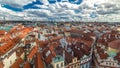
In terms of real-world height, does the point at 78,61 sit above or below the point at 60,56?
below

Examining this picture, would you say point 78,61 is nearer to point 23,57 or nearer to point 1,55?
point 23,57

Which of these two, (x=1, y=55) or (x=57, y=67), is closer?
(x=57, y=67)

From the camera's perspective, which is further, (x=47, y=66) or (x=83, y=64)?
(x=83, y=64)

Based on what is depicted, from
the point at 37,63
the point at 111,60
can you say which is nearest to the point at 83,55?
the point at 111,60

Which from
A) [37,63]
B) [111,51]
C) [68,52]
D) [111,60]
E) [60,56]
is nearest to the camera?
[37,63]

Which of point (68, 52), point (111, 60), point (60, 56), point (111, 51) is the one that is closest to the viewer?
point (60, 56)

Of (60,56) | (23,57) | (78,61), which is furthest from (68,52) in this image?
(23,57)

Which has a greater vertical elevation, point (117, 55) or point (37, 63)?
point (37, 63)

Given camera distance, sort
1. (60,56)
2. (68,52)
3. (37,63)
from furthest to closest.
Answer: (68,52)
(60,56)
(37,63)

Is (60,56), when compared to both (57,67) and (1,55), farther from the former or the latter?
(1,55)
